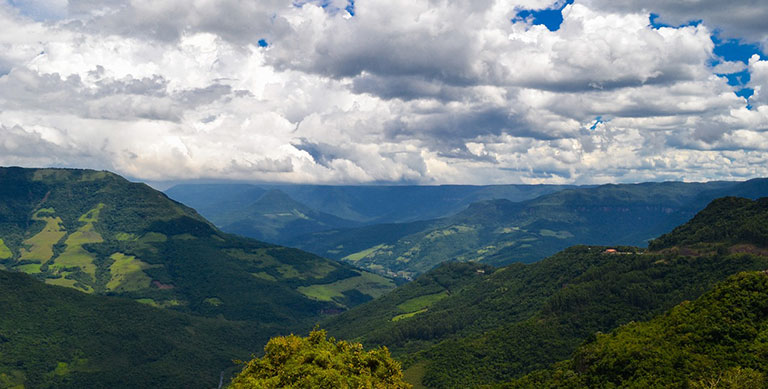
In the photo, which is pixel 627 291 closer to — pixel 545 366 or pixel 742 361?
pixel 545 366

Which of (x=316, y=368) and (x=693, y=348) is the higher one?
(x=316, y=368)

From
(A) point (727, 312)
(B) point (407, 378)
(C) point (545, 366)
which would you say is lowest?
(B) point (407, 378)

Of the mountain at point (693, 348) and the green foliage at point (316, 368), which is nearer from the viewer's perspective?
the green foliage at point (316, 368)

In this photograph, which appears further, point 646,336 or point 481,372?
point 481,372

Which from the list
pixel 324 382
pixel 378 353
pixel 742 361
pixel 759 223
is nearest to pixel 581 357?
pixel 742 361
